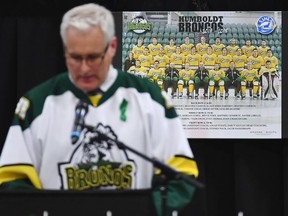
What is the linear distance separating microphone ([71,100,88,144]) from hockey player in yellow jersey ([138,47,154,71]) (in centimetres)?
209

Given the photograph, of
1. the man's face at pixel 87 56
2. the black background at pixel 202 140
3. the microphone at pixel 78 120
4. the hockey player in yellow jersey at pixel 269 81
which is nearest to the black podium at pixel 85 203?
the microphone at pixel 78 120

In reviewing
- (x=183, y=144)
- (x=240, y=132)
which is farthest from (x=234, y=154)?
(x=183, y=144)

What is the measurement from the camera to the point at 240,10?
3.69 m

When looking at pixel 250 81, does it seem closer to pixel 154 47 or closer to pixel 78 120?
pixel 154 47

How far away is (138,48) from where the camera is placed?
3.62 metres

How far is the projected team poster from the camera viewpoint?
3.62m

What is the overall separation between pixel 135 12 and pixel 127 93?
197 cm

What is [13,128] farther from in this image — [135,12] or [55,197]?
[135,12]

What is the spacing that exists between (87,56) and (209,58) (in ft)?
7.09

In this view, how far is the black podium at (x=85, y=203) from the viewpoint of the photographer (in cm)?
140

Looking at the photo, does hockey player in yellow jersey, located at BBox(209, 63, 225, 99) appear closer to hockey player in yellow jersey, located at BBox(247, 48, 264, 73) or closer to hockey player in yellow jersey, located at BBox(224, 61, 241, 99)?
hockey player in yellow jersey, located at BBox(224, 61, 241, 99)

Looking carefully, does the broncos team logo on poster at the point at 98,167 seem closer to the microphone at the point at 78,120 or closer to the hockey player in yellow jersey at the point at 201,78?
the microphone at the point at 78,120

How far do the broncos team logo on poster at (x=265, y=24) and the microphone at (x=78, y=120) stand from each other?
224 cm

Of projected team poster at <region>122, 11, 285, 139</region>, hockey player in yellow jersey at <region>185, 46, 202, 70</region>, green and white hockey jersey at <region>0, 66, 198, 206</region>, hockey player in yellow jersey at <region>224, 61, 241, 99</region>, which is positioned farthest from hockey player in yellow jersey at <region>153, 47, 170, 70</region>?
green and white hockey jersey at <region>0, 66, 198, 206</region>
